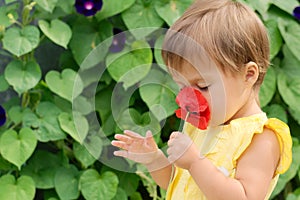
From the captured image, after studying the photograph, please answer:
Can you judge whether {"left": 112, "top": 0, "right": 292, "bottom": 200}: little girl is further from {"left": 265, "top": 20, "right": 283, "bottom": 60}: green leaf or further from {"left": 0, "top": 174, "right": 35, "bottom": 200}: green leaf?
{"left": 265, "top": 20, "right": 283, "bottom": 60}: green leaf

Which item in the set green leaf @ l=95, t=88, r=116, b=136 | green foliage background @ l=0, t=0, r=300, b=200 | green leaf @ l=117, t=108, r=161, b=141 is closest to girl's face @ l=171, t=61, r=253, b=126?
green leaf @ l=117, t=108, r=161, b=141

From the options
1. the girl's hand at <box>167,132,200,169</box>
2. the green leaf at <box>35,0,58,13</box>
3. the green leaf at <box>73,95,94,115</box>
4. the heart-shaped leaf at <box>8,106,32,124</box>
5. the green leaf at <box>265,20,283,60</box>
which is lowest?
the heart-shaped leaf at <box>8,106,32,124</box>

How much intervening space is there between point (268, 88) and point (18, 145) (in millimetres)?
841

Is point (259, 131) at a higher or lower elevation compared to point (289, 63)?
higher

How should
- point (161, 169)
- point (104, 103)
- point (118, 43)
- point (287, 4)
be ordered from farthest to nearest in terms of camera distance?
point (287, 4) < point (118, 43) < point (104, 103) < point (161, 169)

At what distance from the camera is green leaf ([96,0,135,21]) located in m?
2.17

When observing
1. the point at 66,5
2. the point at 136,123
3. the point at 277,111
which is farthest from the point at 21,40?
the point at 277,111

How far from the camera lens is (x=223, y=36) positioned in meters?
1.08

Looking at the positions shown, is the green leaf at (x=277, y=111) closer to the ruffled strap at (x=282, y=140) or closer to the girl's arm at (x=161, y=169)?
the girl's arm at (x=161, y=169)

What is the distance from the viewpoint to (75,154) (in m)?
2.15

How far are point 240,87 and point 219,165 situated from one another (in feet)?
0.43

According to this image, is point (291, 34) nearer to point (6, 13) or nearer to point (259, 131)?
point (6, 13)

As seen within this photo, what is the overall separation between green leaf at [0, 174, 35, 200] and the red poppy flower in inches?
42.9

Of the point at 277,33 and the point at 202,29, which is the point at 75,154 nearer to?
the point at 277,33
